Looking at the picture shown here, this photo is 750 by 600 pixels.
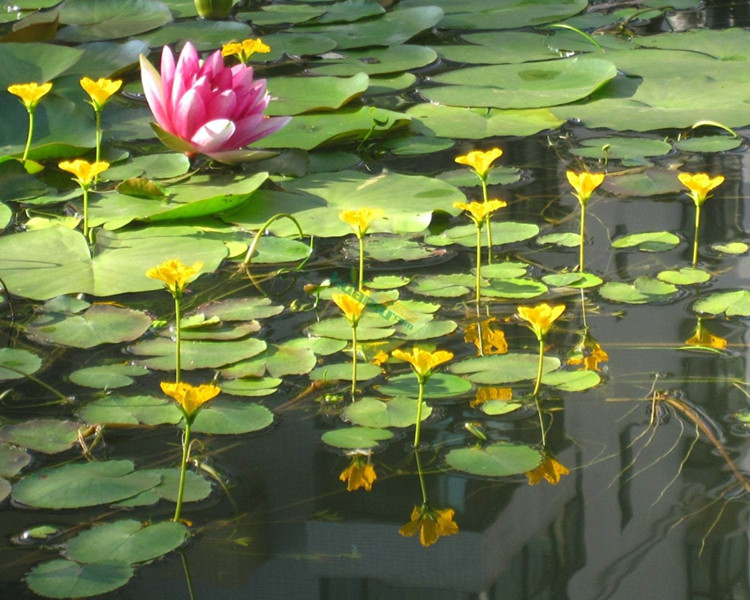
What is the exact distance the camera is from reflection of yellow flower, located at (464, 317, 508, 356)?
1.39m

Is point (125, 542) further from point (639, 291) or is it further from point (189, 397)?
point (639, 291)

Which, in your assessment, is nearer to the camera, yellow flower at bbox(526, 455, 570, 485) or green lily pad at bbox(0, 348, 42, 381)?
yellow flower at bbox(526, 455, 570, 485)

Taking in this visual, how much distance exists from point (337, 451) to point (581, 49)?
81.3 inches

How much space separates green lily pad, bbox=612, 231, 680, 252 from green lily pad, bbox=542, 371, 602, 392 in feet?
1.49

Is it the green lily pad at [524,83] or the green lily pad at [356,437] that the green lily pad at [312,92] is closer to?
the green lily pad at [524,83]

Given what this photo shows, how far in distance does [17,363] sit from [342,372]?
415 mm

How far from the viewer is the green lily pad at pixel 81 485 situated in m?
1.06

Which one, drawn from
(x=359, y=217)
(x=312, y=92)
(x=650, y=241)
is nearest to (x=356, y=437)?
(x=359, y=217)

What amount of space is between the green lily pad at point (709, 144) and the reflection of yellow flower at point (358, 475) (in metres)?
1.29

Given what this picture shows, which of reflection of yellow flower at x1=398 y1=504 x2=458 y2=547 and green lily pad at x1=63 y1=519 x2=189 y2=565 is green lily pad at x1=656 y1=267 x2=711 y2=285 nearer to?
reflection of yellow flower at x1=398 y1=504 x2=458 y2=547

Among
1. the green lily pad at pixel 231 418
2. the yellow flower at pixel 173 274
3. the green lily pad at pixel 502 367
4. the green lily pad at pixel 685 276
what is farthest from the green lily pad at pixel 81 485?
the green lily pad at pixel 685 276

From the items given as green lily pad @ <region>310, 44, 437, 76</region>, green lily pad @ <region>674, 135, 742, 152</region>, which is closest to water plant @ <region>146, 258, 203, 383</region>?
green lily pad @ <region>674, 135, 742, 152</region>

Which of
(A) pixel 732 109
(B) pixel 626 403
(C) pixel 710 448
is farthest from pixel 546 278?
(A) pixel 732 109

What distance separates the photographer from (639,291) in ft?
5.04
